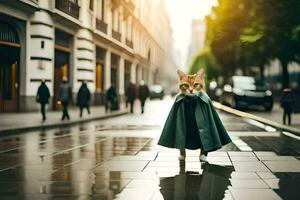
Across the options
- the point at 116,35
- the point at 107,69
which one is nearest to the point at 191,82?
the point at 107,69

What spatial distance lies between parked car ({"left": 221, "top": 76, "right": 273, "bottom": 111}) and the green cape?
2105cm

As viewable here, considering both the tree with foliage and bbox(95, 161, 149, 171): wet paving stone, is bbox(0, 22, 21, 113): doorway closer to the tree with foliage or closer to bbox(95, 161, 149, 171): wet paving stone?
the tree with foliage

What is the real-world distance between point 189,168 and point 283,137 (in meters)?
6.63

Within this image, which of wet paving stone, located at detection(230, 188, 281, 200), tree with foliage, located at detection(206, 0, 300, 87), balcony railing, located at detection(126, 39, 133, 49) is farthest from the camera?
balcony railing, located at detection(126, 39, 133, 49)

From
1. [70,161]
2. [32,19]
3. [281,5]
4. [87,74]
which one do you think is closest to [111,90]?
[87,74]

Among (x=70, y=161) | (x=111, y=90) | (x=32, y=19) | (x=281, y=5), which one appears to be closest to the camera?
(x=70, y=161)

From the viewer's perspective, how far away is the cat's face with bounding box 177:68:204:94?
27.1 feet

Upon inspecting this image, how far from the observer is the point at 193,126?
8328 millimetres

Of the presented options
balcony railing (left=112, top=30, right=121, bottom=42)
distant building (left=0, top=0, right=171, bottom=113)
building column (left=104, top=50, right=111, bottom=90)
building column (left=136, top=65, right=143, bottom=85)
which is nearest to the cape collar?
distant building (left=0, top=0, right=171, bottom=113)

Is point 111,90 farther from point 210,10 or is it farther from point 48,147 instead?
point 210,10

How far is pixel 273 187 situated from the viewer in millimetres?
6410

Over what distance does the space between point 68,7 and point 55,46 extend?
89.2 inches

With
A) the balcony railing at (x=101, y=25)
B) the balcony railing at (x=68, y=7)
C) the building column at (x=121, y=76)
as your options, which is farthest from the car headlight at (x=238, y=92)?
the building column at (x=121, y=76)

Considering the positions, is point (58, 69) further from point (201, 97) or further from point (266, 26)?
point (201, 97)
